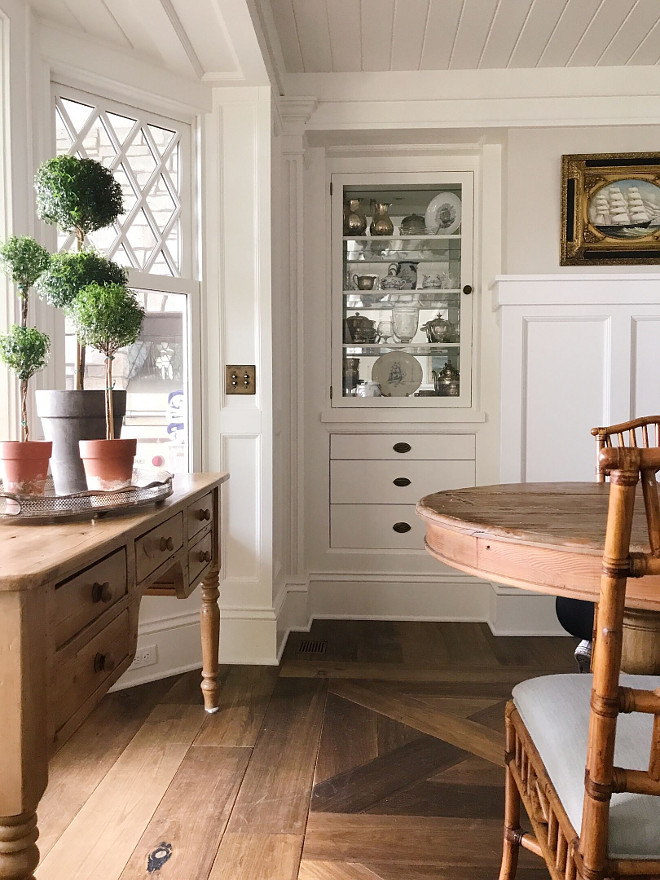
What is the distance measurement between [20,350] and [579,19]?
8.29 feet

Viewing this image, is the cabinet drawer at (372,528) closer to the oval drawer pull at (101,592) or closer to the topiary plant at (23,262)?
the topiary plant at (23,262)

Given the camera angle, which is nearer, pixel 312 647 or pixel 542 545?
pixel 542 545

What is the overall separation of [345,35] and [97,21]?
103cm

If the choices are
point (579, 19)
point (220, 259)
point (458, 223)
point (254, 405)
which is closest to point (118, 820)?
point (254, 405)

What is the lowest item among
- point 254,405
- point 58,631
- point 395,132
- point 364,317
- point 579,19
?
point 58,631

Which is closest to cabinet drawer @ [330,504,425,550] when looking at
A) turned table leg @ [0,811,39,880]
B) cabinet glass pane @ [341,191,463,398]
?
cabinet glass pane @ [341,191,463,398]

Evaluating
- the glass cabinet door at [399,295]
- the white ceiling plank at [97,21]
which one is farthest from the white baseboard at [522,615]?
the white ceiling plank at [97,21]

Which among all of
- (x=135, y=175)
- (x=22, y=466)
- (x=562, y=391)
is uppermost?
(x=135, y=175)

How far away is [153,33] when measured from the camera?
2.22 metres

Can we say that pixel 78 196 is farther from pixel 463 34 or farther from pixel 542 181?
pixel 542 181

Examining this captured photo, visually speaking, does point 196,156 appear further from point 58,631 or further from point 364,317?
point 58,631

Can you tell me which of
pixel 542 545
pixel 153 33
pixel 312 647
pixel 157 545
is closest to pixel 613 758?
pixel 542 545

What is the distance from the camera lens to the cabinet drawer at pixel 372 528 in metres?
3.26

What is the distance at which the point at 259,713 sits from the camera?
86.7 inches
